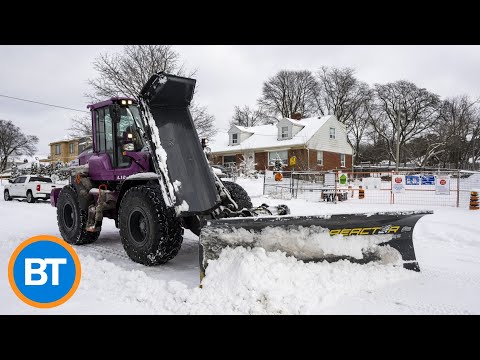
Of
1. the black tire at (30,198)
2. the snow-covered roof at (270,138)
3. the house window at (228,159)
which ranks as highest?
the snow-covered roof at (270,138)

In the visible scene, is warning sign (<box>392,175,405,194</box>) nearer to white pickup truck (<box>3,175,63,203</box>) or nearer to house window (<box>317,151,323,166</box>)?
white pickup truck (<box>3,175,63,203</box>)

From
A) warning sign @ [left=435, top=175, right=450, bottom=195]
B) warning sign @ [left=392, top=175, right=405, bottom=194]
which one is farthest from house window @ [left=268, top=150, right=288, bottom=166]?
warning sign @ [left=435, top=175, right=450, bottom=195]

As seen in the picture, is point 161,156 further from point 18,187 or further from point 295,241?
point 18,187

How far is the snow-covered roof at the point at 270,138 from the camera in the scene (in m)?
31.2

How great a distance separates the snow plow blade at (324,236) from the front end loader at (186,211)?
11mm

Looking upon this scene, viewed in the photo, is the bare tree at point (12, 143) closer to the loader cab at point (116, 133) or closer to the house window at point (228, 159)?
the house window at point (228, 159)

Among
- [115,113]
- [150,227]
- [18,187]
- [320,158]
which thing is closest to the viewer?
[150,227]

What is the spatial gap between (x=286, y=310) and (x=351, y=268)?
4.02ft

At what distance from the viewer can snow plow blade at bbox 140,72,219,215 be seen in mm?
4714

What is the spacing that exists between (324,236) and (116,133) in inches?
142

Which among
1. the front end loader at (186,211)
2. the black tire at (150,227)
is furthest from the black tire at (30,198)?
the black tire at (150,227)

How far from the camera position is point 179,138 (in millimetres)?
4992

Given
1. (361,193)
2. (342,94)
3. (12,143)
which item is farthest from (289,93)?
(12,143)

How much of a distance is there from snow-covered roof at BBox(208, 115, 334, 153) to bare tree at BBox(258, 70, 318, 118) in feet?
42.4
